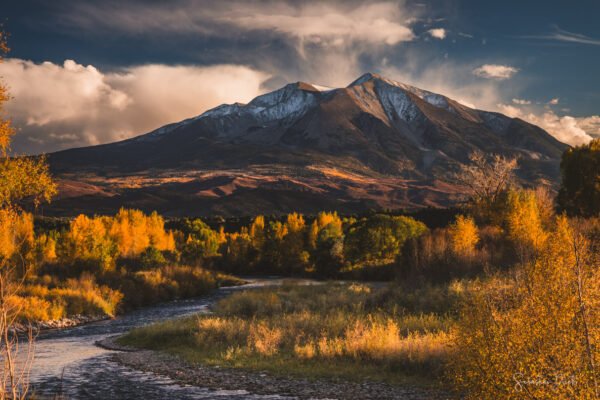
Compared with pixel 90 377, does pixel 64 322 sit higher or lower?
lower

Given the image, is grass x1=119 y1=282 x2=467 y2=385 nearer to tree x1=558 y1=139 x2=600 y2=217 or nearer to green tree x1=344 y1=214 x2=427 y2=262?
green tree x1=344 y1=214 x2=427 y2=262

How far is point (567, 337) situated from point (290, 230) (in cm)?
8113

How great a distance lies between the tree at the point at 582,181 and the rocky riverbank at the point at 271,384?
53679 millimetres

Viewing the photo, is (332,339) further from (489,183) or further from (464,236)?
(489,183)

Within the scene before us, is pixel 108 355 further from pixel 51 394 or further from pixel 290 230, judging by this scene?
pixel 290 230

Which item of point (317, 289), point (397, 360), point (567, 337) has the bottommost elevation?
point (317, 289)

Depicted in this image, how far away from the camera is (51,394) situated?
572 inches

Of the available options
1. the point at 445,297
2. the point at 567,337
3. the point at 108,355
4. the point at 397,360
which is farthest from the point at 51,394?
the point at 445,297

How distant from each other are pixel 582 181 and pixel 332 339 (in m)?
54.8

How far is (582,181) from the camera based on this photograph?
58531 millimetres

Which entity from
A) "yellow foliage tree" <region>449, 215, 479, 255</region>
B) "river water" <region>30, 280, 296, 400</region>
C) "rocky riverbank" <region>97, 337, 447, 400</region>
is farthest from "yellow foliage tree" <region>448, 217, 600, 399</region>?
"yellow foliage tree" <region>449, 215, 479, 255</region>

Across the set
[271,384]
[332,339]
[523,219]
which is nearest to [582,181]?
[523,219]

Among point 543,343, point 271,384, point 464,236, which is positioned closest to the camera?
point 543,343

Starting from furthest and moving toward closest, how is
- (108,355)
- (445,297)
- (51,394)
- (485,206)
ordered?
(485,206) < (445,297) < (108,355) < (51,394)
